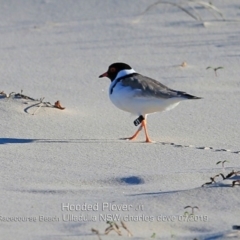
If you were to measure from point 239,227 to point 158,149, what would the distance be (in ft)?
5.76

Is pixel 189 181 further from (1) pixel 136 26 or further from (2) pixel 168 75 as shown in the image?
(1) pixel 136 26

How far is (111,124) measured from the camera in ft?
20.3

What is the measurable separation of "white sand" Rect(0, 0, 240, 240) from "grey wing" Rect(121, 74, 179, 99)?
28 cm

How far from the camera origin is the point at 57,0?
9062 millimetres

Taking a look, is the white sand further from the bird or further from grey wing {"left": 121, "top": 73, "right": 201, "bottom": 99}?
grey wing {"left": 121, "top": 73, "right": 201, "bottom": 99}

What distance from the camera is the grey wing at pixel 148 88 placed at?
5.90 meters

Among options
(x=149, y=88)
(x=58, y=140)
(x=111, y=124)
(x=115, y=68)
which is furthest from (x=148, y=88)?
(x=58, y=140)

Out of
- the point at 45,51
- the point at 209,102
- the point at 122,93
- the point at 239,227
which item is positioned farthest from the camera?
the point at 45,51

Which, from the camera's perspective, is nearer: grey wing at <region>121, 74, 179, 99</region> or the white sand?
the white sand

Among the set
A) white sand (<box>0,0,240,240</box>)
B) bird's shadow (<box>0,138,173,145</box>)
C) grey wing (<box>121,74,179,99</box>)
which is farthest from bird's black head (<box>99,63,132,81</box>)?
bird's shadow (<box>0,138,173,145</box>)

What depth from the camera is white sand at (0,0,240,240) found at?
4172 mm

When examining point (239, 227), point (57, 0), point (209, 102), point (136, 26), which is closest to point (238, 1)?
point (136, 26)

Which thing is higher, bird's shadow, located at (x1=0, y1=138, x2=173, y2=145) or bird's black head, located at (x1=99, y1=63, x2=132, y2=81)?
bird's black head, located at (x1=99, y1=63, x2=132, y2=81)

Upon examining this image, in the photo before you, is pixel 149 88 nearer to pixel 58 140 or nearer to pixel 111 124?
pixel 111 124
